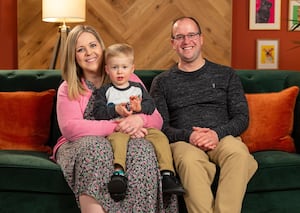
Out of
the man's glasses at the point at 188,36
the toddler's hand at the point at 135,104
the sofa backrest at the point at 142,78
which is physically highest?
the man's glasses at the point at 188,36

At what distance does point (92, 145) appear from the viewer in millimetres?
2648

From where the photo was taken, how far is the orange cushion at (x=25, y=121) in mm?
3357

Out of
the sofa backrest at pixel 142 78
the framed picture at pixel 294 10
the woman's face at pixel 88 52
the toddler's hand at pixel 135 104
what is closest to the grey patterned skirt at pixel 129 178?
the toddler's hand at pixel 135 104

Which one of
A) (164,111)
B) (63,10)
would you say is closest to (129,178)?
(164,111)

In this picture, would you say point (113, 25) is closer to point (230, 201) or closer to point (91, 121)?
point (91, 121)

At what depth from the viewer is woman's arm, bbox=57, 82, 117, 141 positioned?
9.46 feet

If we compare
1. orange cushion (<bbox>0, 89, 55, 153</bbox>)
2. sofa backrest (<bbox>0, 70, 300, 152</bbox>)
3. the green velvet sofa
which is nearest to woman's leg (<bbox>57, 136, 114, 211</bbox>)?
the green velvet sofa

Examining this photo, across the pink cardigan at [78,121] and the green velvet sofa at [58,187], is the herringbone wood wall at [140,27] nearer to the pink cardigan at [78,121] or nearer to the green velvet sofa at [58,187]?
the pink cardigan at [78,121]

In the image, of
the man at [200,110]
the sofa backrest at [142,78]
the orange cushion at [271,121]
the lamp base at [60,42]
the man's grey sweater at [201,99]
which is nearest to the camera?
the man at [200,110]

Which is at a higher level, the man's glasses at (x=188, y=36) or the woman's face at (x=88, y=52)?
the man's glasses at (x=188, y=36)

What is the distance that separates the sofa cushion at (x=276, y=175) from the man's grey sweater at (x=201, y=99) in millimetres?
302

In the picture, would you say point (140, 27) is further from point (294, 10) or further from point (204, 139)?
point (204, 139)

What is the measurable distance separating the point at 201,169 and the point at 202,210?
21 centimetres

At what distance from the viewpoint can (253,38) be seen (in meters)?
5.14
